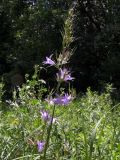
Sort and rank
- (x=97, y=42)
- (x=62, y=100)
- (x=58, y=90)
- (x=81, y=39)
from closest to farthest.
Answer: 1. (x=58, y=90)
2. (x=62, y=100)
3. (x=97, y=42)
4. (x=81, y=39)

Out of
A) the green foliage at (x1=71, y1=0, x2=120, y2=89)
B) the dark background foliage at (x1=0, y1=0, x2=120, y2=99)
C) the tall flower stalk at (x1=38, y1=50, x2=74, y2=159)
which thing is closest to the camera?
the tall flower stalk at (x1=38, y1=50, x2=74, y2=159)

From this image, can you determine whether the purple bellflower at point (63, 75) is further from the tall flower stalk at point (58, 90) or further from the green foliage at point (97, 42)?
the green foliage at point (97, 42)

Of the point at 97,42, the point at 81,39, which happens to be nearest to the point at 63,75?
the point at 97,42

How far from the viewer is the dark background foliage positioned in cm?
1380

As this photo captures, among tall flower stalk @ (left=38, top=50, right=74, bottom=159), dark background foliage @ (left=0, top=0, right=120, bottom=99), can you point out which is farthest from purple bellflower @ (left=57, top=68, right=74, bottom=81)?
dark background foliage @ (left=0, top=0, right=120, bottom=99)

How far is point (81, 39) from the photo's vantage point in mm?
14266

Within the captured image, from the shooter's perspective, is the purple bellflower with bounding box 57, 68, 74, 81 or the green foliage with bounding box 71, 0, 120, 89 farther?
the green foliage with bounding box 71, 0, 120, 89

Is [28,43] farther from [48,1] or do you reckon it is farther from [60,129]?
[60,129]

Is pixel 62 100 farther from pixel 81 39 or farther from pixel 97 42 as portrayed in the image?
pixel 81 39

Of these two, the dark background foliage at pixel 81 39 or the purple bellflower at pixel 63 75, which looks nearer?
the purple bellflower at pixel 63 75

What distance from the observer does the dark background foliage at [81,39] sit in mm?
13805

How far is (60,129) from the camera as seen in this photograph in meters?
3.26

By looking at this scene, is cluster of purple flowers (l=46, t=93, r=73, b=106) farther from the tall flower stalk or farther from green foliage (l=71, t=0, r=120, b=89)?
green foliage (l=71, t=0, r=120, b=89)

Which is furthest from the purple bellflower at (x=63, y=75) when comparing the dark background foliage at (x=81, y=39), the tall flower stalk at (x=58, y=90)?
the dark background foliage at (x=81, y=39)
